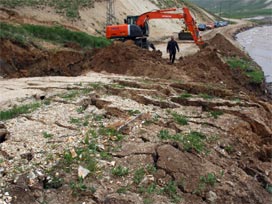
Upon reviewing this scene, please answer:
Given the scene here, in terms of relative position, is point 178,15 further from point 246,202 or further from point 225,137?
point 246,202

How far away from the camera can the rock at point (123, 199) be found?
363 inches

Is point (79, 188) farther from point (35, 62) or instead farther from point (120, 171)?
point (35, 62)

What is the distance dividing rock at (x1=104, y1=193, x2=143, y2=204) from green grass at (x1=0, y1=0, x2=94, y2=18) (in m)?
28.1

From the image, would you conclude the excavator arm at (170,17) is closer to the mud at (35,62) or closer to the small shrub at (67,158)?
the mud at (35,62)

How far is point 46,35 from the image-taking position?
95.8ft

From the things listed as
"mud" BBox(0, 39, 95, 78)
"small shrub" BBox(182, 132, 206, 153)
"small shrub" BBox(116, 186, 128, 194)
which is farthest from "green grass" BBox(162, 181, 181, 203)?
"mud" BBox(0, 39, 95, 78)

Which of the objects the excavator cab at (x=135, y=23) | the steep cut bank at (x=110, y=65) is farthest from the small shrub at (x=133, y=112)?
the excavator cab at (x=135, y=23)

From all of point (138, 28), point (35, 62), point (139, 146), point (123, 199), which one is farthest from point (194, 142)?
point (138, 28)

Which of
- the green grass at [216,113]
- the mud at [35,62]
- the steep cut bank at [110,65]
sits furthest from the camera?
the mud at [35,62]

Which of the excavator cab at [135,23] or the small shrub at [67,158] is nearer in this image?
the small shrub at [67,158]

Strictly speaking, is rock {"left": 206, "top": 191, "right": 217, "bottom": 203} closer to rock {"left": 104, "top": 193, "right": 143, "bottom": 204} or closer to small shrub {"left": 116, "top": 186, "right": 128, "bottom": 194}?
rock {"left": 104, "top": 193, "right": 143, "bottom": 204}

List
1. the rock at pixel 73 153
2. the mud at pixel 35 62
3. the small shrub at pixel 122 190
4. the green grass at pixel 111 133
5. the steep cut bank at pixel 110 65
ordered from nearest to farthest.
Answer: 1. the small shrub at pixel 122 190
2. the rock at pixel 73 153
3. the green grass at pixel 111 133
4. the steep cut bank at pixel 110 65
5. the mud at pixel 35 62

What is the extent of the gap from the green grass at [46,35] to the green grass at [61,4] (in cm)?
657

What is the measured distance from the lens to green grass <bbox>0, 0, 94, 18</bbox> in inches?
1398
